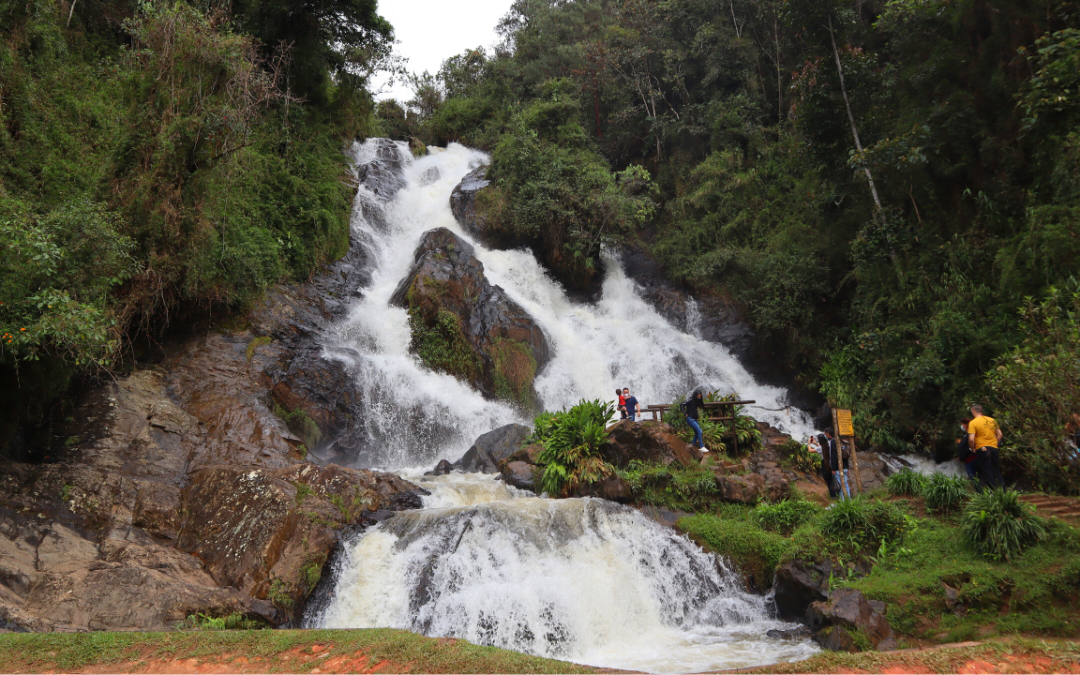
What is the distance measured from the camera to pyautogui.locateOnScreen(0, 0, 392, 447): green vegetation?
7.06 meters

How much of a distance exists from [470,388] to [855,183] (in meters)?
12.7

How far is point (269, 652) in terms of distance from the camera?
16.6 ft

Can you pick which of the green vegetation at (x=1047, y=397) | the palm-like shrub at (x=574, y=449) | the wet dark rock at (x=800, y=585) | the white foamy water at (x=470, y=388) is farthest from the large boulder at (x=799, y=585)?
the white foamy water at (x=470, y=388)

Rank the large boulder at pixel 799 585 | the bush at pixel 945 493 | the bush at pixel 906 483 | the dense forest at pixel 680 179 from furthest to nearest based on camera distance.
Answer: the bush at pixel 906 483
the dense forest at pixel 680 179
the bush at pixel 945 493
the large boulder at pixel 799 585

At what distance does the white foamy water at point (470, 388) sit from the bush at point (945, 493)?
212 inches

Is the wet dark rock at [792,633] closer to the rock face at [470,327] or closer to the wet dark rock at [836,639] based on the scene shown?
the wet dark rock at [836,639]

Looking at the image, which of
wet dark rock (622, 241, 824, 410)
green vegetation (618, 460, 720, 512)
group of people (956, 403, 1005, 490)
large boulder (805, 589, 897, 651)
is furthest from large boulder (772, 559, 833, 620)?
wet dark rock (622, 241, 824, 410)

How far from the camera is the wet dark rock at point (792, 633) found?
6.84 meters

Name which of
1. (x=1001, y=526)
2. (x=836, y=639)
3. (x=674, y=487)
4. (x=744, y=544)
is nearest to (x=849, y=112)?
(x=674, y=487)

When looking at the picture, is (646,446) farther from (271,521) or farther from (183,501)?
(183,501)

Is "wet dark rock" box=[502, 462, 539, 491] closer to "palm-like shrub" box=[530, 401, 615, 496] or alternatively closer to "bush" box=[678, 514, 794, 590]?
"palm-like shrub" box=[530, 401, 615, 496]

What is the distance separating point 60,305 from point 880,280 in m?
17.1

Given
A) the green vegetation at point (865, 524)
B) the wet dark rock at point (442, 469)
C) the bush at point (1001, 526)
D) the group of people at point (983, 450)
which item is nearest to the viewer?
the bush at point (1001, 526)

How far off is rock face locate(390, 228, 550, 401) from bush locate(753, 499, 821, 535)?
8723 millimetres
